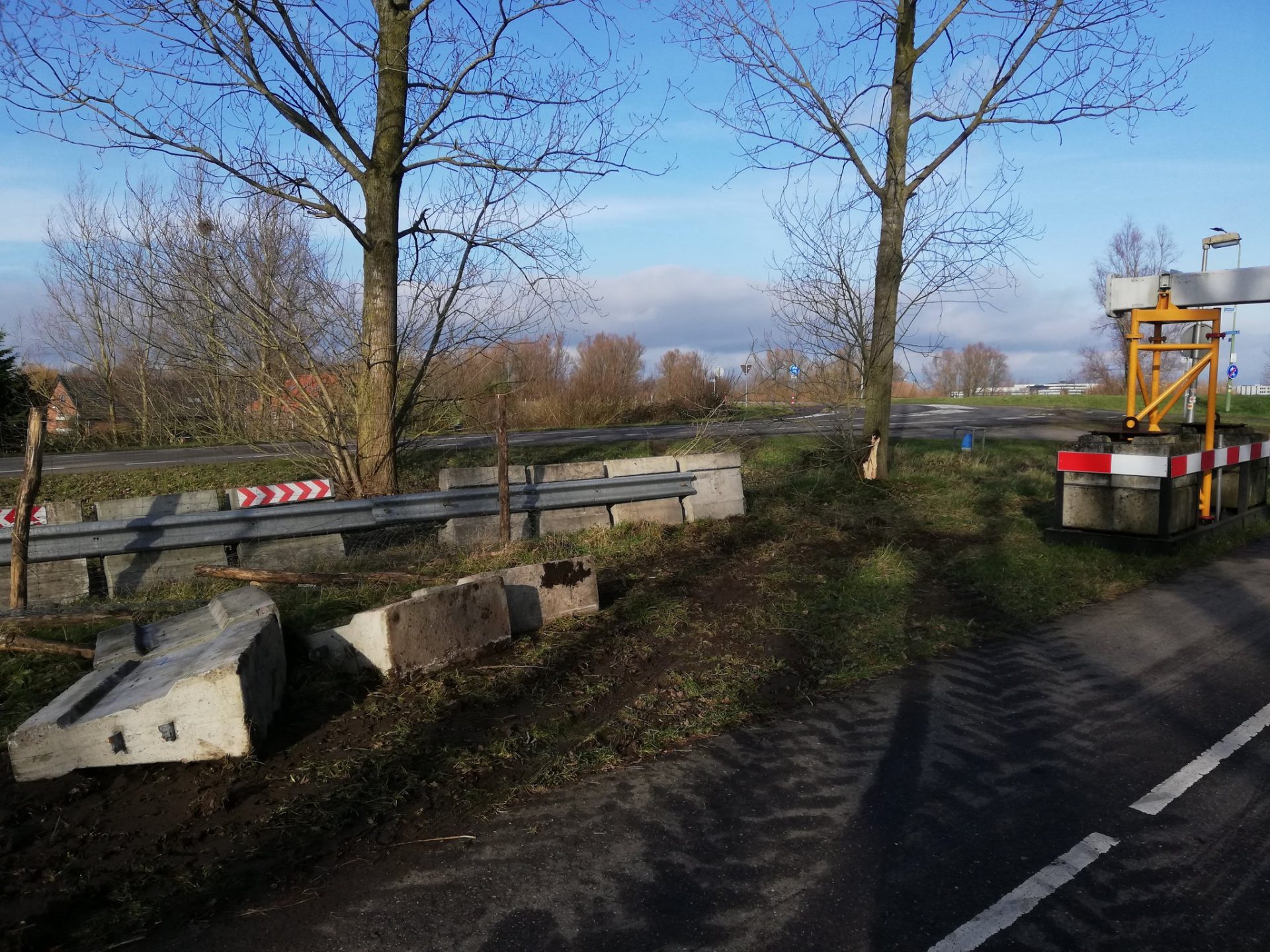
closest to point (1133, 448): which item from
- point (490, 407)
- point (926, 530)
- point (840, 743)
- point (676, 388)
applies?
point (926, 530)

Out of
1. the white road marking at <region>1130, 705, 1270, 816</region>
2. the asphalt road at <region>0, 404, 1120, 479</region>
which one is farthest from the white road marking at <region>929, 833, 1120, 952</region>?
the asphalt road at <region>0, 404, 1120, 479</region>

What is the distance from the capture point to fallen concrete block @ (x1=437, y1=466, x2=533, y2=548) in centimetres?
842

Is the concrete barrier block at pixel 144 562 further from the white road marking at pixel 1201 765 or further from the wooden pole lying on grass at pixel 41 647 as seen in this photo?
the white road marking at pixel 1201 765

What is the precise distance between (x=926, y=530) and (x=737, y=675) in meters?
5.20

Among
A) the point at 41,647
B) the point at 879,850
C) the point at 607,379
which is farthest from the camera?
the point at 607,379

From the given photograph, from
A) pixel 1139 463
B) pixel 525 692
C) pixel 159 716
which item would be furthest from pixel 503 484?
pixel 1139 463

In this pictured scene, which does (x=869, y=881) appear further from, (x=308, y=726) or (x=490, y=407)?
(x=490, y=407)

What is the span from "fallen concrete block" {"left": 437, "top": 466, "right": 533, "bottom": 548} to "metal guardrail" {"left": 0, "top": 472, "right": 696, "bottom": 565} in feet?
0.24

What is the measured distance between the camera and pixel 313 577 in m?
6.54

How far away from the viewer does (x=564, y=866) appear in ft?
10.7

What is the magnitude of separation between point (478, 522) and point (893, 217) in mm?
7116

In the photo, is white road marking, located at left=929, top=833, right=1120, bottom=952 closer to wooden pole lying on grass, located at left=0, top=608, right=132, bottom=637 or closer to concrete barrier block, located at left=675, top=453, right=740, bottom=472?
wooden pole lying on grass, located at left=0, top=608, right=132, bottom=637

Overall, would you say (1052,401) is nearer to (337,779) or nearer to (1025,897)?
(1025,897)

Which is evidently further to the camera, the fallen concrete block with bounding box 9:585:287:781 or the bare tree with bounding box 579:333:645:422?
the bare tree with bounding box 579:333:645:422
